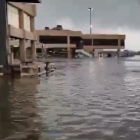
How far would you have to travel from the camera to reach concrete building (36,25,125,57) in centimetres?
10969

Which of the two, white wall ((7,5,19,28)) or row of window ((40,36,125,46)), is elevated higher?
white wall ((7,5,19,28))

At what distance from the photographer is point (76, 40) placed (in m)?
115

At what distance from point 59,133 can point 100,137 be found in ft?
3.21

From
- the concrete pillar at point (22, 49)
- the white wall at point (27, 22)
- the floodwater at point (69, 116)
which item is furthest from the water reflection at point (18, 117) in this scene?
the white wall at point (27, 22)

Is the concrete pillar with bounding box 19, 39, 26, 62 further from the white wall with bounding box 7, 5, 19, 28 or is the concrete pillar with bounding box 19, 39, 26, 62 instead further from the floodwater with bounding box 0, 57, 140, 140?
the floodwater with bounding box 0, 57, 140, 140

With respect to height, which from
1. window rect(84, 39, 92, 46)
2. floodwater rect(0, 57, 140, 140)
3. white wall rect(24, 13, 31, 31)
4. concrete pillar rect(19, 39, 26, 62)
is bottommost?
floodwater rect(0, 57, 140, 140)

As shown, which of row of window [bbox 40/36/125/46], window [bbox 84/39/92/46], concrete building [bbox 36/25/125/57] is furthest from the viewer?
window [bbox 84/39/92/46]

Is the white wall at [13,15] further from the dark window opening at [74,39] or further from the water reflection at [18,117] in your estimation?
the dark window opening at [74,39]

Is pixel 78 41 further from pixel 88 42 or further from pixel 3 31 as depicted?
pixel 3 31

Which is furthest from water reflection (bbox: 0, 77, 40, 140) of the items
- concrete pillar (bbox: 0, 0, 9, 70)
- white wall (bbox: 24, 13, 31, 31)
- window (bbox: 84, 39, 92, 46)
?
window (bbox: 84, 39, 92, 46)

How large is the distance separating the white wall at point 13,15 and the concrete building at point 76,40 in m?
53.5

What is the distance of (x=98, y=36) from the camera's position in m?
125

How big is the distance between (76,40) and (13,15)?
240 feet

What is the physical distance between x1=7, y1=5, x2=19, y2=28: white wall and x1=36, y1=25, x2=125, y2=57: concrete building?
53.5m
